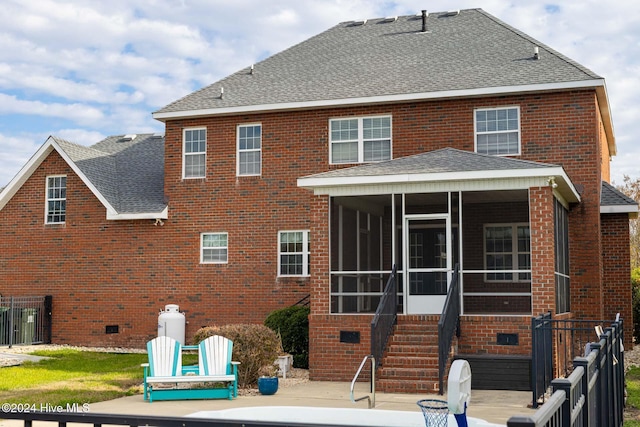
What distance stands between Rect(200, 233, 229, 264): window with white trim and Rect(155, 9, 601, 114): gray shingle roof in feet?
12.2

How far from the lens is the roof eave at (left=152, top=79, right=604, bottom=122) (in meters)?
19.5

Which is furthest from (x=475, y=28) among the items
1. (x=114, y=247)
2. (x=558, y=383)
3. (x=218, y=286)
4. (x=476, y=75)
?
(x=558, y=383)

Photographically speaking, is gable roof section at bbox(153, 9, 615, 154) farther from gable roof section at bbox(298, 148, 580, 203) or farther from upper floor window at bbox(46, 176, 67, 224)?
upper floor window at bbox(46, 176, 67, 224)

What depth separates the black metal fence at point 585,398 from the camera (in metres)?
4.09

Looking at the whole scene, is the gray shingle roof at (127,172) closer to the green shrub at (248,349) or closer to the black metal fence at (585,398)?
the green shrub at (248,349)

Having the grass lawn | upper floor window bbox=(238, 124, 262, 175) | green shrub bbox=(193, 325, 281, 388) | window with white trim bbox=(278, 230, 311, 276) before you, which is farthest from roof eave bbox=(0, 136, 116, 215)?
green shrub bbox=(193, 325, 281, 388)

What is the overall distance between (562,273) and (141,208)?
1208 cm

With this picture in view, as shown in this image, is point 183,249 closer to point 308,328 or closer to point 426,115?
point 308,328

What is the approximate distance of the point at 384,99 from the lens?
20.8 m

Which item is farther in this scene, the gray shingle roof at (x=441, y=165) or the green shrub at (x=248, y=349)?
the gray shingle roof at (x=441, y=165)

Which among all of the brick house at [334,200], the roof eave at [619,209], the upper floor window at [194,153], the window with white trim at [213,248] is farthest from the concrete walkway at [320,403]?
the upper floor window at [194,153]

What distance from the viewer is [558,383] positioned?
4.82 m

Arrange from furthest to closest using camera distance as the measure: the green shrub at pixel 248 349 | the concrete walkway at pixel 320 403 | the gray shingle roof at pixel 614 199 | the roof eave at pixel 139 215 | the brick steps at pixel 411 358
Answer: the roof eave at pixel 139 215 < the gray shingle roof at pixel 614 199 < the green shrub at pixel 248 349 < the brick steps at pixel 411 358 < the concrete walkway at pixel 320 403

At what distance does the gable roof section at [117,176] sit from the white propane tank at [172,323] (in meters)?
2.78
